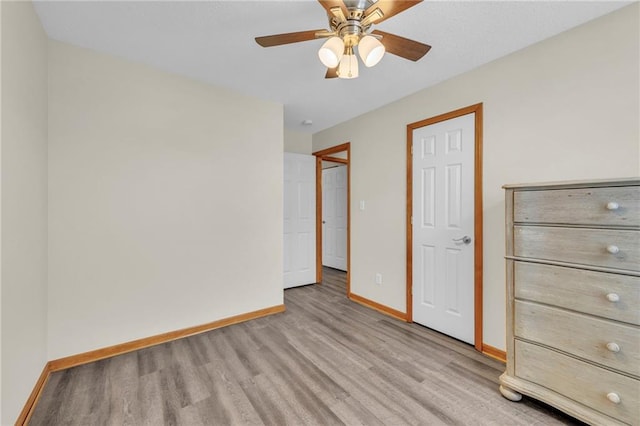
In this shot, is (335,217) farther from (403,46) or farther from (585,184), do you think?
(585,184)

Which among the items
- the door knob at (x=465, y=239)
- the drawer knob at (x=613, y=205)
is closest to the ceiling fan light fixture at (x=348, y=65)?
the drawer knob at (x=613, y=205)

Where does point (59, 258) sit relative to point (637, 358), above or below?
above

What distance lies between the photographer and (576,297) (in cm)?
149

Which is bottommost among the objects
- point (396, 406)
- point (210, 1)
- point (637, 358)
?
point (396, 406)

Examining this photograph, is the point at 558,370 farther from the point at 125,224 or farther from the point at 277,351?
the point at 125,224

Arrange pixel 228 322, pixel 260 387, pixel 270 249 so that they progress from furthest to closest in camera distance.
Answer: pixel 270 249
pixel 228 322
pixel 260 387

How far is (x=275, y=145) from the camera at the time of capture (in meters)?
3.20

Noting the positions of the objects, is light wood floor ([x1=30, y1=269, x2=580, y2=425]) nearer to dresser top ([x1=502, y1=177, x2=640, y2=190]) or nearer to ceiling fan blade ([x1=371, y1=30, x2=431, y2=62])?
dresser top ([x1=502, y1=177, x2=640, y2=190])

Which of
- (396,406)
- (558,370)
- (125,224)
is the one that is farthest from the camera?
(125,224)

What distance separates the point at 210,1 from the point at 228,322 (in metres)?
2.70

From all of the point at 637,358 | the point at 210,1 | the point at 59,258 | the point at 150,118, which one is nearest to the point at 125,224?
the point at 59,258

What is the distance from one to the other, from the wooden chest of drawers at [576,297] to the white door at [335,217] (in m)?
3.63

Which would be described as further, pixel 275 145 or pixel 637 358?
pixel 275 145

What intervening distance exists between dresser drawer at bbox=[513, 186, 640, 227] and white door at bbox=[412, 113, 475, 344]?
30.2 inches
